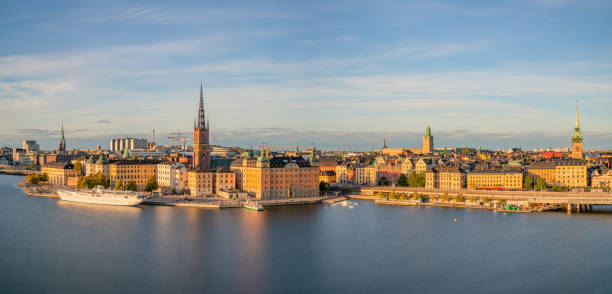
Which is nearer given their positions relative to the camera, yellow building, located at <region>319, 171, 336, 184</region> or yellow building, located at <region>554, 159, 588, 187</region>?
yellow building, located at <region>554, 159, 588, 187</region>

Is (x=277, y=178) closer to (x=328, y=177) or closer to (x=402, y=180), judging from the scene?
(x=402, y=180)

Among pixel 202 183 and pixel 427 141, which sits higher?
pixel 427 141

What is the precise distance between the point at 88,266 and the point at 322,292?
7667mm

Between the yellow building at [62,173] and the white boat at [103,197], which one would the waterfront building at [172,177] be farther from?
the yellow building at [62,173]

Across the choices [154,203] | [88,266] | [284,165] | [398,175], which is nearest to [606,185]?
[398,175]

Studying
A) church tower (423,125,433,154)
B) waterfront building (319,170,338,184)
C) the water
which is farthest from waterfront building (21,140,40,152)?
the water

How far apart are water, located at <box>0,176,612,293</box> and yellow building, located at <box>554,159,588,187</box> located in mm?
15589

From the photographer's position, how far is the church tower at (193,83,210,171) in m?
44.6

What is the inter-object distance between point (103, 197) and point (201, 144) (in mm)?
9008

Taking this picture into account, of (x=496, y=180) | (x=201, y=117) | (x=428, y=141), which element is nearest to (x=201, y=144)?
A: (x=201, y=117)

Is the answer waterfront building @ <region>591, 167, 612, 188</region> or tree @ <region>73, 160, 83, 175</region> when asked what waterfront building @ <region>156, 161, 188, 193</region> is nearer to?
tree @ <region>73, 160, 83, 175</region>

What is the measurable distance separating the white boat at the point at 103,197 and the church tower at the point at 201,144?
7338 millimetres

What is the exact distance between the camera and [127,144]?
133 meters

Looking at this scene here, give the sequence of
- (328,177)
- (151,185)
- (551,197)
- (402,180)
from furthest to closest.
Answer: (328,177), (402,180), (151,185), (551,197)
